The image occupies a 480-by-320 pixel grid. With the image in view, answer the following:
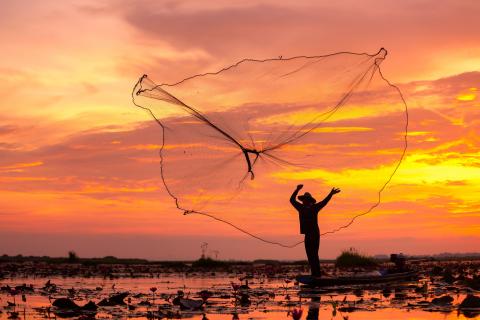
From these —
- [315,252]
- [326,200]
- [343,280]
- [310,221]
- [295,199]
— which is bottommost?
[343,280]

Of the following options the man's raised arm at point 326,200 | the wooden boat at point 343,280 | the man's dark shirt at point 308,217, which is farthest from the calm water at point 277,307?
the man's raised arm at point 326,200

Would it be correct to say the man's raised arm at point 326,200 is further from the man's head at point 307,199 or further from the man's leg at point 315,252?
the man's leg at point 315,252

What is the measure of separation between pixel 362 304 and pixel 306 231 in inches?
230

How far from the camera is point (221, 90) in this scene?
53.6 feet

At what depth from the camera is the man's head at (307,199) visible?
65.8ft

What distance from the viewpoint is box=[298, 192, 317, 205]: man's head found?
20.0m

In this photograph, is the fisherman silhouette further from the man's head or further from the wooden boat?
the wooden boat

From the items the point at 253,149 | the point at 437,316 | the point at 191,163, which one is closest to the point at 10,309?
the point at 191,163

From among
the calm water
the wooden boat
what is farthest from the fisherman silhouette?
the calm water

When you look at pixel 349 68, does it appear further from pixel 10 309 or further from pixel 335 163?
pixel 10 309

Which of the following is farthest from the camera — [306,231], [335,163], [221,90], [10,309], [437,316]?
[306,231]

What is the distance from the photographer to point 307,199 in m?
20.2

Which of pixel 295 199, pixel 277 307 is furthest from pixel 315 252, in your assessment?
pixel 277 307

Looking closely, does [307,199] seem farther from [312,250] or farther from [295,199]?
[312,250]
